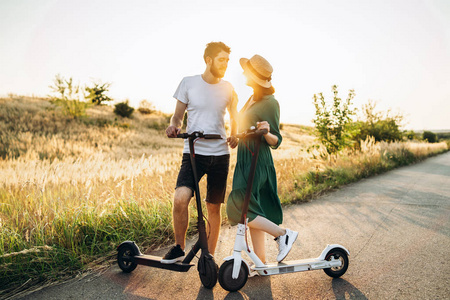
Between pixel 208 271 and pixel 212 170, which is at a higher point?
pixel 212 170

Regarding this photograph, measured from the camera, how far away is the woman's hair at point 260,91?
10.7ft

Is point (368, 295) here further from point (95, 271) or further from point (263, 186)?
point (95, 271)

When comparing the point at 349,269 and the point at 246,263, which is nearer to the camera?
the point at 246,263

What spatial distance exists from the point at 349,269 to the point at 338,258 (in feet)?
1.24

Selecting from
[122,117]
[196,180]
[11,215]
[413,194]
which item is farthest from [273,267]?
[122,117]

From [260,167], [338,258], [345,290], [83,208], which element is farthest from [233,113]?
[83,208]

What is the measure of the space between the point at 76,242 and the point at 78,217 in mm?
447

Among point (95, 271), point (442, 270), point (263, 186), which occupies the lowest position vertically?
point (95, 271)

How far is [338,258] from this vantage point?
3.33 meters

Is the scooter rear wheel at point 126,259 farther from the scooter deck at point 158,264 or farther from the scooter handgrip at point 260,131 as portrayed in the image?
the scooter handgrip at point 260,131

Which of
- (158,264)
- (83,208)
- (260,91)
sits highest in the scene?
(260,91)

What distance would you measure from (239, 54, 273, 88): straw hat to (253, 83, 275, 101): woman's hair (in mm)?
52

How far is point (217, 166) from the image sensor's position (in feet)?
11.6

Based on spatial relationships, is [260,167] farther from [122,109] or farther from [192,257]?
[122,109]
